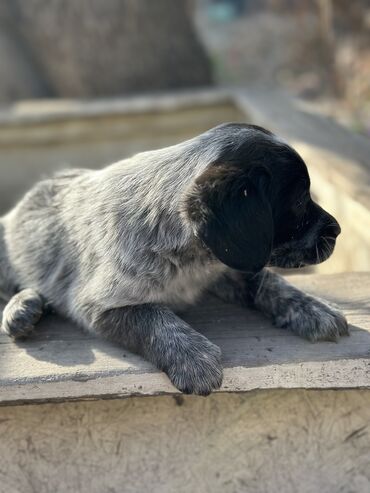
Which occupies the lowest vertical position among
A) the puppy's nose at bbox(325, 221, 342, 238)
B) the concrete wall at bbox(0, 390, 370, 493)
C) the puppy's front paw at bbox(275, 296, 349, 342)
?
the concrete wall at bbox(0, 390, 370, 493)

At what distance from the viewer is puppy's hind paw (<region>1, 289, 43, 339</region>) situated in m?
2.89

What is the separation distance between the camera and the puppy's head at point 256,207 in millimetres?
2400

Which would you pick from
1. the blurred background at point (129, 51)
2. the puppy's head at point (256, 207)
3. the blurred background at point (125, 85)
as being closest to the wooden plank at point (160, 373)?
the puppy's head at point (256, 207)

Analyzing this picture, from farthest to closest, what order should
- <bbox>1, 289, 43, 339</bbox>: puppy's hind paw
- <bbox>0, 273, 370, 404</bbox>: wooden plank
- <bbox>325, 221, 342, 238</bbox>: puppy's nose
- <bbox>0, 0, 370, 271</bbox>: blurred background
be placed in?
<bbox>0, 0, 370, 271</bbox>: blurred background, <bbox>1, 289, 43, 339</bbox>: puppy's hind paw, <bbox>325, 221, 342, 238</bbox>: puppy's nose, <bbox>0, 273, 370, 404</bbox>: wooden plank

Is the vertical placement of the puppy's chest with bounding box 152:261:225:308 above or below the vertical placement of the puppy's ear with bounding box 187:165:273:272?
below

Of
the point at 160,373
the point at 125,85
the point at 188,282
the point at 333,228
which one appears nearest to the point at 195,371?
the point at 160,373

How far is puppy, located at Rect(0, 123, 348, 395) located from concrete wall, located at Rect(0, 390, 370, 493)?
1.10 ft

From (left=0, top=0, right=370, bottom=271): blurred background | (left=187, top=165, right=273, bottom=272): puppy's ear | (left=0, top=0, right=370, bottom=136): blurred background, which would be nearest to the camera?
(left=187, top=165, right=273, bottom=272): puppy's ear

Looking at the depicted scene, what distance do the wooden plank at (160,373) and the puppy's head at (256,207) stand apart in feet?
1.16

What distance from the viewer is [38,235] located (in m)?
3.35

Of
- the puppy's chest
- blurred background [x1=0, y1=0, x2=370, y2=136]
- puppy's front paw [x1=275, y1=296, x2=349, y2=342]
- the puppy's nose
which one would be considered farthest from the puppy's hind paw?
blurred background [x1=0, y1=0, x2=370, y2=136]

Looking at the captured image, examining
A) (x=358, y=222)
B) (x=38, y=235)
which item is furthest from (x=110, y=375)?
(x=358, y=222)

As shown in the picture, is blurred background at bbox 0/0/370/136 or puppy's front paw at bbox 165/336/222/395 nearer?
puppy's front paw at bbox 165/336/222/395

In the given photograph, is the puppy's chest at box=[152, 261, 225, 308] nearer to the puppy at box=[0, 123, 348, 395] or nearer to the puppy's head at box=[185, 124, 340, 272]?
the puppy at box=[0, 123, 348, 395]
